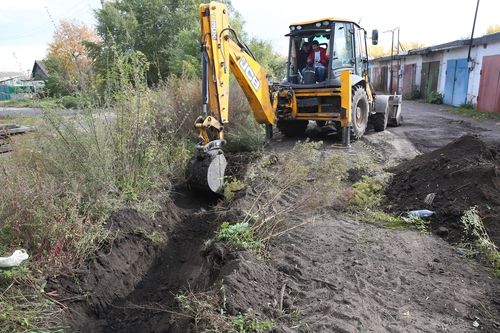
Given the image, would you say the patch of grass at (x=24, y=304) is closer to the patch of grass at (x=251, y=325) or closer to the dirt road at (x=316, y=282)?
the dirt road at (x=316, y=282)

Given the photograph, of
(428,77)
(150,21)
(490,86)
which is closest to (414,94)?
(428,77)

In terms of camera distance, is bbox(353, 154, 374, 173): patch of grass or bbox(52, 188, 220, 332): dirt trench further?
bbox(353, 154, 374, 173): patch of grass

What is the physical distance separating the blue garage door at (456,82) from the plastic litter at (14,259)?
2064 centimetres

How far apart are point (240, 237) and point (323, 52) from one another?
6.32 m

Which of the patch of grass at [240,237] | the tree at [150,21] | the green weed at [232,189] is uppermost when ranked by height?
the tree at [150,21]

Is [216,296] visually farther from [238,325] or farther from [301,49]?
[301,49]

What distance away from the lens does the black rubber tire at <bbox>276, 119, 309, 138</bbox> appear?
9.88 meters

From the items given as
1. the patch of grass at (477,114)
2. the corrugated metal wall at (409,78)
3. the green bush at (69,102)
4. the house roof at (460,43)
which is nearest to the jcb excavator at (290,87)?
the green bush at (69,102)

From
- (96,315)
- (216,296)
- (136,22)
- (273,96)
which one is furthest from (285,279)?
(136,22)

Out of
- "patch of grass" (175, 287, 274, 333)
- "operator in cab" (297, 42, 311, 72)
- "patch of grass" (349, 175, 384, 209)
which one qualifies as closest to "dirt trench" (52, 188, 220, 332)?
"patch of grass" (175, 287, 274, 333)

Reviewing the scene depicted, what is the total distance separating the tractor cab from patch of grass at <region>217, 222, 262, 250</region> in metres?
5.33

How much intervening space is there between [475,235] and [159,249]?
3.69 meters

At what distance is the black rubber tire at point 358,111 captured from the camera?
8648 millimetres

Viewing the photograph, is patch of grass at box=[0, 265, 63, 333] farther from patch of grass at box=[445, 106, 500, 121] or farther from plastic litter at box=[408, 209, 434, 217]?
patch of grass at box=[445, 106, 500, 121]
